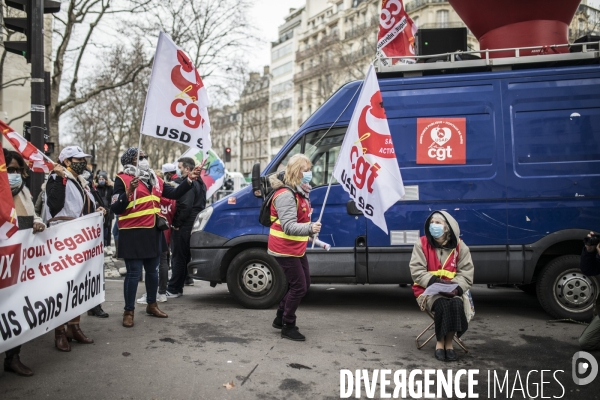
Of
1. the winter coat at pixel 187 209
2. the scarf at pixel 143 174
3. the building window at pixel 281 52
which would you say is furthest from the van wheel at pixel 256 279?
the building window at pixel 281 52

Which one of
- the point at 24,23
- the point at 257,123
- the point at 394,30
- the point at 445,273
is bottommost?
the point at 445,273

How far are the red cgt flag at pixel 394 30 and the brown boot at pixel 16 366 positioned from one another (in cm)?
680

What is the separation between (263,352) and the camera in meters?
5.13

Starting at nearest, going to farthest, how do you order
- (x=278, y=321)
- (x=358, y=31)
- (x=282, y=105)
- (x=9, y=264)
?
(x=9, y=264)
(x=278, y=321)
(x=358, y=31)
(x=282, y=105)

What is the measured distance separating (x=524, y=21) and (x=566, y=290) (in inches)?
152

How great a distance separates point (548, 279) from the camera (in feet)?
21.2

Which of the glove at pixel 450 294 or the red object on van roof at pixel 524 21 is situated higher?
the red object on van roof at pixel 524 21

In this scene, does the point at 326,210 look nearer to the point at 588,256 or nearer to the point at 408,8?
the point at 588,256

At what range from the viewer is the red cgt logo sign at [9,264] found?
4062 millimetres

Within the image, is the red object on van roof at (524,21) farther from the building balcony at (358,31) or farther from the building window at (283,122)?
the building window at (283,122)

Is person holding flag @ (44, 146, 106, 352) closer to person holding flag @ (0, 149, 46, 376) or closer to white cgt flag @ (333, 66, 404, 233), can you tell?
person holding flag @ (0, 149, 46, 376)

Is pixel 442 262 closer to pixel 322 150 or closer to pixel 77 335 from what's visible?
pixel 322 150

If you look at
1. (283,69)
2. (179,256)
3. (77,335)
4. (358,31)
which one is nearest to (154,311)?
(77,335)

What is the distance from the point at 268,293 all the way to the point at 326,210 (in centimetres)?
130
